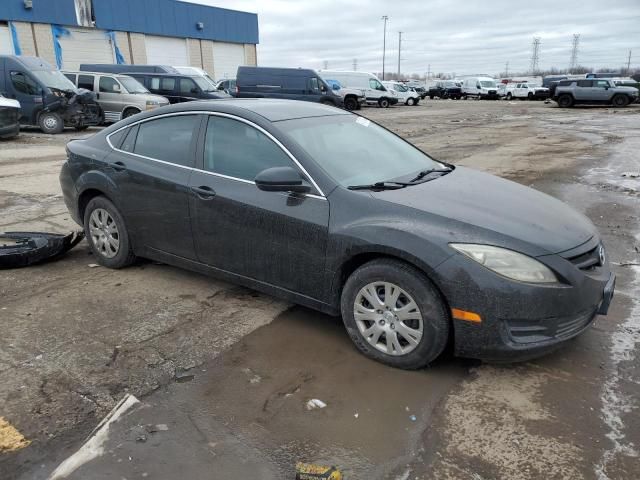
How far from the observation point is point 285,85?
25.7 m

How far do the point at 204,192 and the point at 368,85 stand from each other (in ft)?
106

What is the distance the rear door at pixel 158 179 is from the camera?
4219 mm

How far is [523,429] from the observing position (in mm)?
2750

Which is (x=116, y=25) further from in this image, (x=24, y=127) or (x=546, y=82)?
(x=546, y=82)

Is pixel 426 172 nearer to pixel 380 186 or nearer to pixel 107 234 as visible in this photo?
pixel 380 186

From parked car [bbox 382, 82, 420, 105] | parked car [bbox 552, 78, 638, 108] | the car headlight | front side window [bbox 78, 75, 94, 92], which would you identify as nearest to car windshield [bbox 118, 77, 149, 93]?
front side window [bbox 78, 75, 94, 92]

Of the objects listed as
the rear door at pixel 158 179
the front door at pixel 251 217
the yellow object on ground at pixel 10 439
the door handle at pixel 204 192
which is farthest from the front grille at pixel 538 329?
the yellow object on ground at pixel 10 439

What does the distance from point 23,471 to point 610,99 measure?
38305mm

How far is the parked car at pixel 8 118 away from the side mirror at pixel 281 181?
45.9 feet

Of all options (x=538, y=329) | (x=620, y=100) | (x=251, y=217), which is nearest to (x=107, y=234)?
(x=251, y=217)

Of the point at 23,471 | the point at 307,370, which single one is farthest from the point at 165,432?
the point at 307,370

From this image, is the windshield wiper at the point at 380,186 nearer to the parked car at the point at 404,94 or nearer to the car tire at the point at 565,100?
the car tire at the point at 565,100

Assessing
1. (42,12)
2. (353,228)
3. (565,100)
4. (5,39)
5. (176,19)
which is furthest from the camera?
(176,19)

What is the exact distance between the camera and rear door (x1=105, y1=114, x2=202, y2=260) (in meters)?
4.22
